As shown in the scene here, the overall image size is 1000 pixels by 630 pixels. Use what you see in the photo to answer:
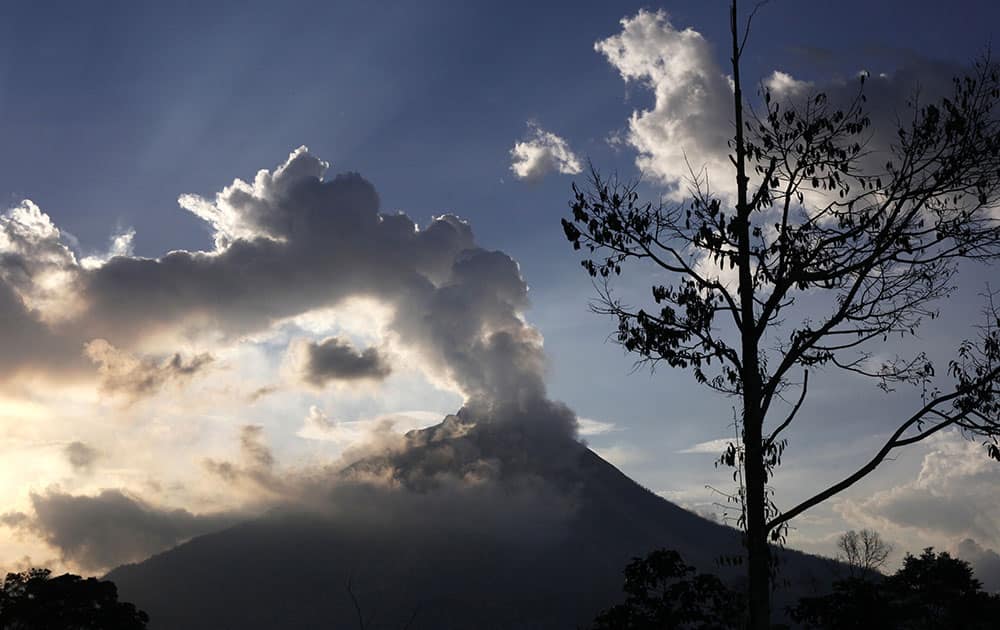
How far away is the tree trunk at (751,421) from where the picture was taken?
9844mm

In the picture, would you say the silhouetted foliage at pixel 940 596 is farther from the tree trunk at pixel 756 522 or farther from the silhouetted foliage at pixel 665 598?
the tree trunk at pixel 756 522

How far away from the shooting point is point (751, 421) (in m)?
10.5

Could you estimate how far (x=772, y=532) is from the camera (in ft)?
34.3

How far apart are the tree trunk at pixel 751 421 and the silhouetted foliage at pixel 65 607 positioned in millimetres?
49864

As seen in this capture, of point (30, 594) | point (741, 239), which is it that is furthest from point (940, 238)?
point (30, 594)

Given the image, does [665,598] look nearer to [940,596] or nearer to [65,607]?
[940,596]

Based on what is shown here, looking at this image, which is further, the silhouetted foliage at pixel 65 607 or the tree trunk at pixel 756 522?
the silhouetted foliage at pixel 65 607

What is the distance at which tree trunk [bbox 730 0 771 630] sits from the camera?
9844 mm

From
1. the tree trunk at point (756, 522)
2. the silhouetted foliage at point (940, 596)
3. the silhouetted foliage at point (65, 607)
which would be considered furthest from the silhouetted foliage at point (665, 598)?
the silhouetted foliage at point (65, 607)

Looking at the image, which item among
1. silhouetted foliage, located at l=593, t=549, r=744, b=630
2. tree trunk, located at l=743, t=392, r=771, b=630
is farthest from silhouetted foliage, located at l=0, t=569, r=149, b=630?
tree trunk, located at l=743, t=392, r=771, b=630

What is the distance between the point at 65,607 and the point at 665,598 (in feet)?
137

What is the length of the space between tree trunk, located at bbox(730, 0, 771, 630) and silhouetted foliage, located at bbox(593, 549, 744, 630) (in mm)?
12726

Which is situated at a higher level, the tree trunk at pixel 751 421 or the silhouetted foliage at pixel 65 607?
the tree trunk at pixel 751 421

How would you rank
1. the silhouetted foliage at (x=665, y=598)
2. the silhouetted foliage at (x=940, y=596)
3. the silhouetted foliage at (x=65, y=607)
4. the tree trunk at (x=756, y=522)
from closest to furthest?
the tree trunk at (x=756, y=522) < the silhouetted foliage at (x=665, y=598) < the silhouetted foliage at (x=940, y=596) < the silhouetted foliage at (x=65, y=607)
